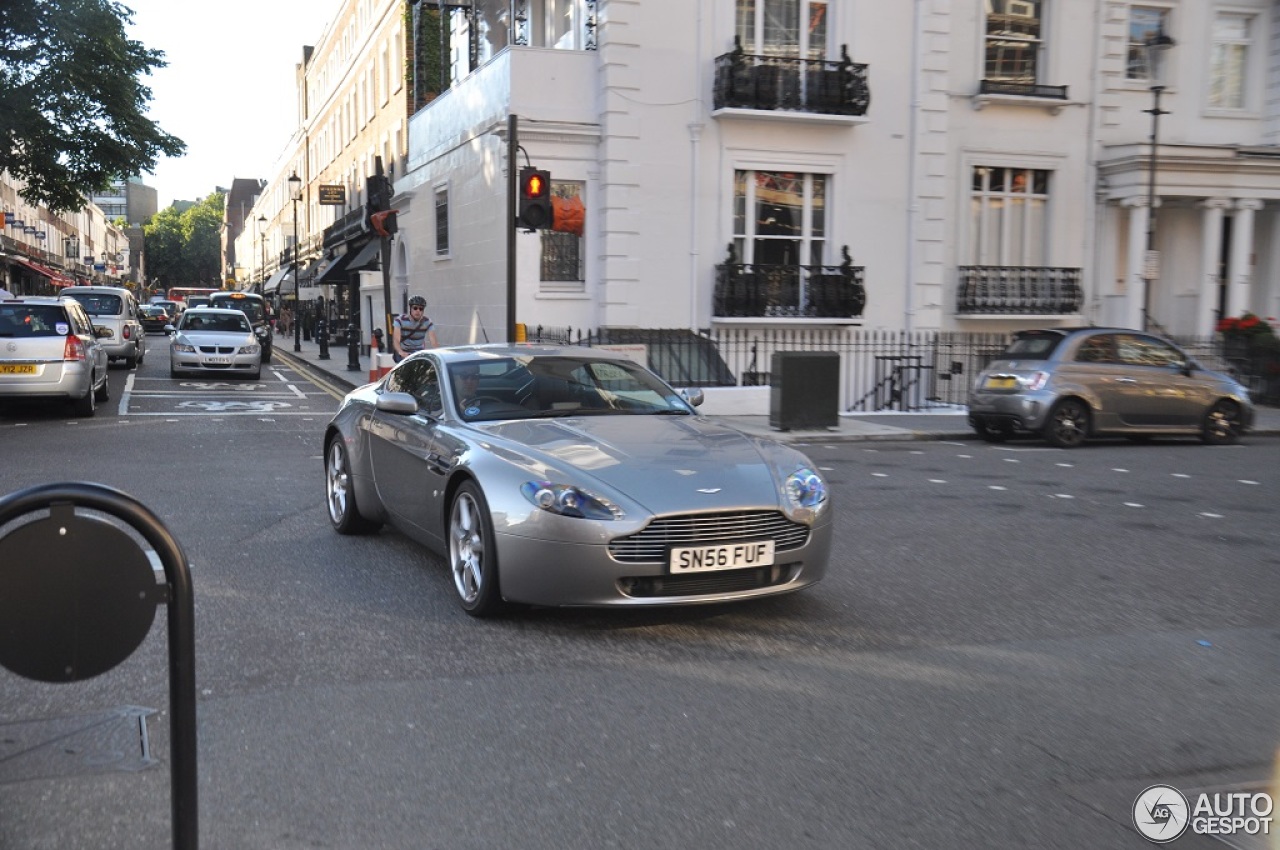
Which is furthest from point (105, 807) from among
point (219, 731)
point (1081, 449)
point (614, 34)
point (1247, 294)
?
point (1247, 294)

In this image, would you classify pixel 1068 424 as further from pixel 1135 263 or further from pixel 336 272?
pixel 336 272

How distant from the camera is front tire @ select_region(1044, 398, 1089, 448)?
15.1 meters

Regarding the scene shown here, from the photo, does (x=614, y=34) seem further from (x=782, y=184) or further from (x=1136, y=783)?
(x=1136, y=783)

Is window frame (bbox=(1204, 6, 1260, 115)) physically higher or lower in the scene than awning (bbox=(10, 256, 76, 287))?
higher

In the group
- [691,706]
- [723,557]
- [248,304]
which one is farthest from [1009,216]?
[248,304]

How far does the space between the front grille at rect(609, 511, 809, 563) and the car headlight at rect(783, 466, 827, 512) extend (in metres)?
0.16

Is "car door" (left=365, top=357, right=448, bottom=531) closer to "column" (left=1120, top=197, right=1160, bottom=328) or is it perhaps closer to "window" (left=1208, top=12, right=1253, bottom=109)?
"column" (left=1120, top=197, right=1160, bottom=328)

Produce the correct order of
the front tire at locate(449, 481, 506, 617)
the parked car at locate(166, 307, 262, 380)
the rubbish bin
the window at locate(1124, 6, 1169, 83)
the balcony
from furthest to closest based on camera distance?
the parked car at locate(166, 307, 262, 380), the window at locate(1124, 6, 1169, 83), the balcony, the rubbish bin, the front tire at locate(449, 481, 506, 617)

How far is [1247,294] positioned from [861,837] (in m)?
24.2

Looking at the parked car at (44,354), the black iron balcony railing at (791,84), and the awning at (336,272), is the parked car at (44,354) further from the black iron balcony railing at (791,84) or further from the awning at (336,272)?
the awning at (336,272)

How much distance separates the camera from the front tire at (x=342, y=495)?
8.27 meters

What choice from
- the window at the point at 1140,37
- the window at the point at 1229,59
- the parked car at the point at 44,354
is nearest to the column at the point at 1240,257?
the window at the point at 1229,59

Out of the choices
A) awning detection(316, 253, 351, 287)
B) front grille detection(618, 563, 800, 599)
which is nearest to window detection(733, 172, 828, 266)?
front grille detection(618, 563, 800, 599)

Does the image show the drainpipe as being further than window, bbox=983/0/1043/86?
No
